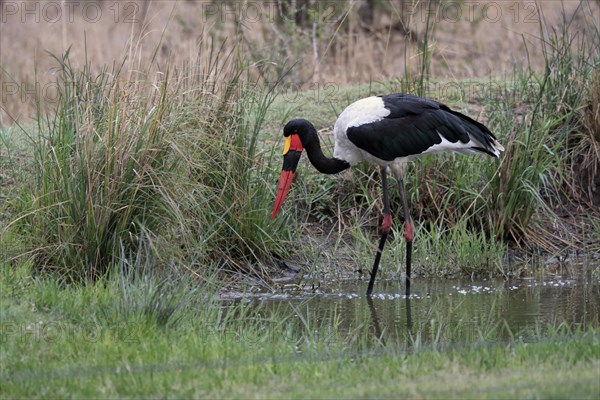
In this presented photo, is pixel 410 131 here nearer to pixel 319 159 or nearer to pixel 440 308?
pixel 319 159

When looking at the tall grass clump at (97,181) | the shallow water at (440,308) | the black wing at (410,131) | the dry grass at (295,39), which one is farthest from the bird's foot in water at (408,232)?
the dry grass at (295,39)

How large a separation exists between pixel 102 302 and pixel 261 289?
1943mm

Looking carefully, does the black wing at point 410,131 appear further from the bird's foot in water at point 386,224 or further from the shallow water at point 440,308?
the shallow water at point 440,308

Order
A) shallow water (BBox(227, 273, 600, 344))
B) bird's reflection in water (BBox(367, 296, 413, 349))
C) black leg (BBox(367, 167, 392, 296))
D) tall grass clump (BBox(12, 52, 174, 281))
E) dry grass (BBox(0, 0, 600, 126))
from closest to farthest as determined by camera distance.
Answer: bird's reflection in water (BBox(367, 296, 413, 349))
shallow water (BBox(227, 273, 600, 344))
tall grass clump (BBox(12, 52, 174, 281))
black leg (BBox(367, 167, 392, 296))
dry grass (BBox(0, 0, 600, 126))

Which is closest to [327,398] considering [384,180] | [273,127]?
[384,180]

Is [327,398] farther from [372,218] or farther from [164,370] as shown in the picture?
[372,218]

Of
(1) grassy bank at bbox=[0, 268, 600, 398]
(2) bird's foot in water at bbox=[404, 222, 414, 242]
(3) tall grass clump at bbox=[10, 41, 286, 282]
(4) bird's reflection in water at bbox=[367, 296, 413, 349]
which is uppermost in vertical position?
(3) tall grass clump at bbox=[10, 41, 286, 282]

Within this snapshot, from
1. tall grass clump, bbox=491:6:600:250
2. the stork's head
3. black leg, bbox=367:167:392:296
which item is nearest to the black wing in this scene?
black leg, bbox=367:167:392:296

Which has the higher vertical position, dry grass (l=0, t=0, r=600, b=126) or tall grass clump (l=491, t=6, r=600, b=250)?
dry grass (l=0, t=0, r=600, b=126)

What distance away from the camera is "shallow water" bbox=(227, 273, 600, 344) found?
18.9 ft

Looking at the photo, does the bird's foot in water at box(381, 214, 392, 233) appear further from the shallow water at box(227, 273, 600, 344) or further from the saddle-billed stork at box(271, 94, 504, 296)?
the shallow water at box(227, 273, 600, 344)

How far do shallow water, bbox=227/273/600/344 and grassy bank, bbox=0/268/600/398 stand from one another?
0.32ft

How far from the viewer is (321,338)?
17.5ft

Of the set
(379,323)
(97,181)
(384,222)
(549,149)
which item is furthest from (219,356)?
(549,149)
